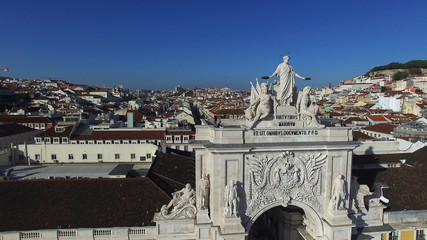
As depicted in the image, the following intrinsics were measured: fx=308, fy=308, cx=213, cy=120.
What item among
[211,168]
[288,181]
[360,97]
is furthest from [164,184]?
[360,97]

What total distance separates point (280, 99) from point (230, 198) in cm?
632

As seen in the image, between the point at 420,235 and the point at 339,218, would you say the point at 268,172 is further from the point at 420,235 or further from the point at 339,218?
the point at 420,235

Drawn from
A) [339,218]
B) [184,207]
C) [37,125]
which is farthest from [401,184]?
[37,125]

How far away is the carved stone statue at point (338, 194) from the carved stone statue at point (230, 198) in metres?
5.44

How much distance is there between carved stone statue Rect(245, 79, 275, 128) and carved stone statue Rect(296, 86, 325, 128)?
64.8 inches

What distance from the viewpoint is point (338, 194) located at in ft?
54.7

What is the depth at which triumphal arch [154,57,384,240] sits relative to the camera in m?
15.9

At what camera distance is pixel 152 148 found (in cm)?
3947

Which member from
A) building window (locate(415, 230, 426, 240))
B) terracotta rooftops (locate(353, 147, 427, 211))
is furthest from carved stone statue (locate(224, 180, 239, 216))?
building window (locate(415, 230, 426, 240))

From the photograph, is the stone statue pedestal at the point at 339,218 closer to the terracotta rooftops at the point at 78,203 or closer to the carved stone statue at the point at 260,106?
the carved stone statue at the point at 260,106

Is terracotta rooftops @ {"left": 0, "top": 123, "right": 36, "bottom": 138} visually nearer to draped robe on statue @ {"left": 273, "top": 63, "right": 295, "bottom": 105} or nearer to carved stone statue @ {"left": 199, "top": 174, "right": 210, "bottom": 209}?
carved stone statue @ {"left": 199, "top": 174, "right": 210, "bottom": 209}

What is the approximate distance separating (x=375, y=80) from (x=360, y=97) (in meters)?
74.4

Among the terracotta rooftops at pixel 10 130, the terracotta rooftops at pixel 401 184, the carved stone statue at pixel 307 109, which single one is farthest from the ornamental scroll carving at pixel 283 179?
the terracotta rooftops at pixel 10 130

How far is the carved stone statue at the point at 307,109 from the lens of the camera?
55.8 feet
